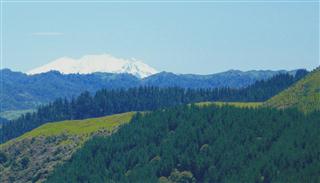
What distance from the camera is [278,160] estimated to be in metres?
200

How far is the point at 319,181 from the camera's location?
177500mm

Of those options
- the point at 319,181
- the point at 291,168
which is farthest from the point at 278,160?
the point at 319,181

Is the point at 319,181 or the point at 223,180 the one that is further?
the point at 223,180

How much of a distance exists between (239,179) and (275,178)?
34.8 ft

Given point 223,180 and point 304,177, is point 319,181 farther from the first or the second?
point 223,180

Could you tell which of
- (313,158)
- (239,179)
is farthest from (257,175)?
(313,158)

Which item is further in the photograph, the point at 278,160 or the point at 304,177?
the point at 278,160

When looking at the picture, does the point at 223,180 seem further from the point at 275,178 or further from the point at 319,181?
the point at 319,181

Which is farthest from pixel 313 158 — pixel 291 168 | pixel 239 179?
pixel 239 179

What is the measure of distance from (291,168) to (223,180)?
64.6 ft

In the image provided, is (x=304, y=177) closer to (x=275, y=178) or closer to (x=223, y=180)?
(x=275, y=178)

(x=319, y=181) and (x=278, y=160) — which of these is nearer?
(x=319, y=181)

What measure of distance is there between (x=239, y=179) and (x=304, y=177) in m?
19.2

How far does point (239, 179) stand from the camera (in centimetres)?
19262
